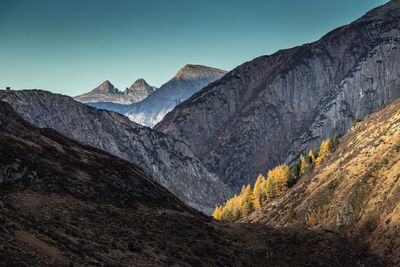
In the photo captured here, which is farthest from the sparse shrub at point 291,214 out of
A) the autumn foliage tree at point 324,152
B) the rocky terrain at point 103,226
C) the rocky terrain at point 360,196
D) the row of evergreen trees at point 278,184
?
the autumn foliage tree at point 324,152

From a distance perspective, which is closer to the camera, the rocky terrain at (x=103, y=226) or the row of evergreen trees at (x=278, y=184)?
the rocky terrain at (x=103, y=226)

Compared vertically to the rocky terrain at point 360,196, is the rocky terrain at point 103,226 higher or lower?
higher

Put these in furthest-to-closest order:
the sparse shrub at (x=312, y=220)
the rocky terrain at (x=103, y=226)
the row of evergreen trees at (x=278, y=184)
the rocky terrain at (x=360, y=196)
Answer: the row of evergreen trees at (x=278, y=184)
the sparse shrub at (x=312, y=220)
the rocky terrain at (x=360, y=196)
the rocky terrain at (x=103, y=226)

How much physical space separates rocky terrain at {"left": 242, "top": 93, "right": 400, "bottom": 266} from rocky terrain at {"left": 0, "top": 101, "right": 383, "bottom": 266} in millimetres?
6472

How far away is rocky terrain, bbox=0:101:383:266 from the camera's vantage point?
34031 millimetres

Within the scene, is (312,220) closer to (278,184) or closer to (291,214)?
(291,214)

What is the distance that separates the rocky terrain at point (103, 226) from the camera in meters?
34.0

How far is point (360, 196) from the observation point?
2815 inches

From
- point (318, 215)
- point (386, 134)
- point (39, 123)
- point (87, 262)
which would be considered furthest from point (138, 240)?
point (39, 123)

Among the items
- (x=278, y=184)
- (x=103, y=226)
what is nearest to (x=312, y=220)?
(x=278, y=184)

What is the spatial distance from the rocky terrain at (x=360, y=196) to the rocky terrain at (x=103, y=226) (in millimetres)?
6472

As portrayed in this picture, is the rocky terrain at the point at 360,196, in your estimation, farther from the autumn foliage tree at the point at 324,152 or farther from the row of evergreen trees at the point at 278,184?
the row of evergreen trees at the point at 278,184

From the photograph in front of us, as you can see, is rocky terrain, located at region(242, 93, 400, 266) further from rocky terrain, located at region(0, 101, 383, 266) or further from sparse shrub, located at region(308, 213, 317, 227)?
rocky terrain, located at region(0, 101, 383, 266)

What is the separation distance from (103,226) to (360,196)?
5178 cm
